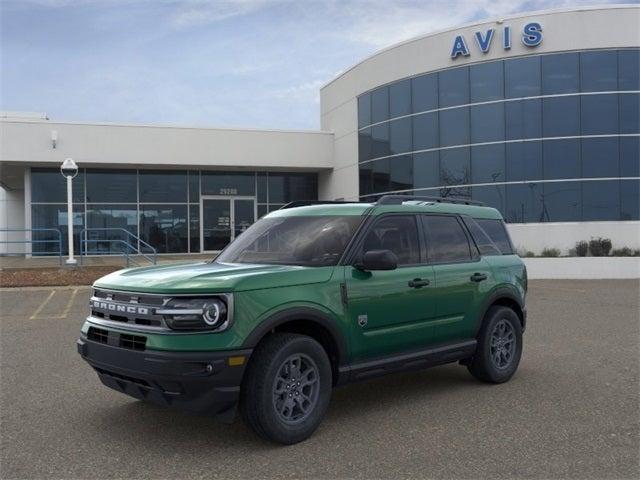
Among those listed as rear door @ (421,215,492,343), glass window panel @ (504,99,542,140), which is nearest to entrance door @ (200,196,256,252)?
glass window panel @ (504,99,542,140)

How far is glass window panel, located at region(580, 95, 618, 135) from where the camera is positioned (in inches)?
833

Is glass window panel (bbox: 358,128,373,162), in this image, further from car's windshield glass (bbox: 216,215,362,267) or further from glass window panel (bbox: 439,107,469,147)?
car's windshield glass (bbox: 216,215,362,267)

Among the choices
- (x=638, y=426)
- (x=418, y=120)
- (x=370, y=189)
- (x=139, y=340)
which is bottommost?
(x=638, y=426)

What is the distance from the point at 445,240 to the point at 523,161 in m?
16.9

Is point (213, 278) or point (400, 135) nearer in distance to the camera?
point (213, 278)

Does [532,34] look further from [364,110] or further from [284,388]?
[284,388]

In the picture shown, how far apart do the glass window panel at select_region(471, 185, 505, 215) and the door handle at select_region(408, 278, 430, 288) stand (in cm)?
1704

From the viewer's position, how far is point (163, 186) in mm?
27000

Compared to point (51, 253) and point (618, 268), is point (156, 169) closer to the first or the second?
point (51, 253)

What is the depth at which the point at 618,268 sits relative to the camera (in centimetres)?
1958

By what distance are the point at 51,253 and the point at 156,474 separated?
2344 centimetres

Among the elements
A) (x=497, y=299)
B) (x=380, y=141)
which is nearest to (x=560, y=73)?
(x=380, y=141)

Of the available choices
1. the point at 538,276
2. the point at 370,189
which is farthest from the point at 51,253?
the point at 538,276

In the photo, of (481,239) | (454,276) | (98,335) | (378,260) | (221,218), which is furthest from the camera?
(221,218)
